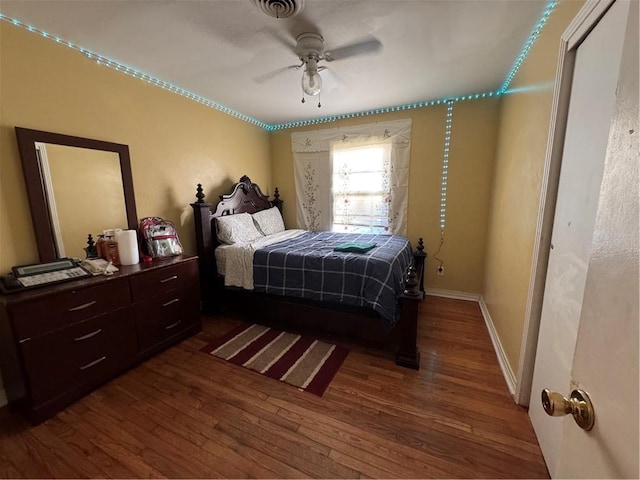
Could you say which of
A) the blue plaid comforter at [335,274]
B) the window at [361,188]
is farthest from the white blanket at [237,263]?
the window at [361,188]

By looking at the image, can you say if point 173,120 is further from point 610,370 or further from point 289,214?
point 610,370

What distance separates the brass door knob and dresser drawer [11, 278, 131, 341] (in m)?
2.24

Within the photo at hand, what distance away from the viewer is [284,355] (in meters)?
2.12

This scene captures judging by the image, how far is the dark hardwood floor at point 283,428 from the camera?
4.12 feet

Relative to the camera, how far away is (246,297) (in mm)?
2646

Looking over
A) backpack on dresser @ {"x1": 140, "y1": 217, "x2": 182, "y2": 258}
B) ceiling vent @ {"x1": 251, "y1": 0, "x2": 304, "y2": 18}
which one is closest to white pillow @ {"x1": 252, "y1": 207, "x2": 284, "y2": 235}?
backpack on dresser @ {"x1": 140, "y1": 217, "x2": 182, "y2": 258}

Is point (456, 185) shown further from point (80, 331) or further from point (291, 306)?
point (80, 331)

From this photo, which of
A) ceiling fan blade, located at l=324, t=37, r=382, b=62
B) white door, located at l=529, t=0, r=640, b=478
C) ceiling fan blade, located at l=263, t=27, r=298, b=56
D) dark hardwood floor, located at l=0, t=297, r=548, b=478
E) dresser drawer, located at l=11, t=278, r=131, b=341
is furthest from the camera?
ceiling fan blade, located at l=324, t=37, r=382, b=62

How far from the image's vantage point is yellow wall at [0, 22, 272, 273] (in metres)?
1.64

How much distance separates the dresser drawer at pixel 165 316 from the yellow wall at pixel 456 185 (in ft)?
8.80

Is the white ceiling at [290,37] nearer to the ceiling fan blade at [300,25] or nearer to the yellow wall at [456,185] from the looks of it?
the ceiling fan blade at [300,25]

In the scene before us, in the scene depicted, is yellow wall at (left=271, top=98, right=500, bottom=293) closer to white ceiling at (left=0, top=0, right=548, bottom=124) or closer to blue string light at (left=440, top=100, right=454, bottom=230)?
blue string light at (left=440, top=100, right=454, bottom=230)

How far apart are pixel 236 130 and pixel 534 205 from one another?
3281mm

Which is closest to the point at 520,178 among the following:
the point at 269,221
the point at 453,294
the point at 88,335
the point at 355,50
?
the point at 355,50
